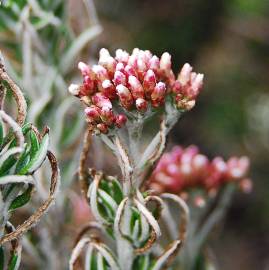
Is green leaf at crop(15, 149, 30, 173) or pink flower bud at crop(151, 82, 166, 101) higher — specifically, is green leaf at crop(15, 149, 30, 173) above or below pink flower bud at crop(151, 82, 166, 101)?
below

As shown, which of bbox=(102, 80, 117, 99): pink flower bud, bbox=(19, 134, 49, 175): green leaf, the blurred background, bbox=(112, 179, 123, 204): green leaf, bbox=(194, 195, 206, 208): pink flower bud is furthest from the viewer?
the blurred background

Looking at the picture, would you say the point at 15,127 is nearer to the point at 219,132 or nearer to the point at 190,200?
the point at 190,200

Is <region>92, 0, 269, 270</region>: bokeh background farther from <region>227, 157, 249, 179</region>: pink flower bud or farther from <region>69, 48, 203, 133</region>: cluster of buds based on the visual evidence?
<region>69, 48, 203, 133</region>: cluster of buds

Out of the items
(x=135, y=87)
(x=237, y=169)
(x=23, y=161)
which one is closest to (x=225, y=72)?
(x=237, y=169)

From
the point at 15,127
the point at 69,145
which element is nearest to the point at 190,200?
the point at 69,145

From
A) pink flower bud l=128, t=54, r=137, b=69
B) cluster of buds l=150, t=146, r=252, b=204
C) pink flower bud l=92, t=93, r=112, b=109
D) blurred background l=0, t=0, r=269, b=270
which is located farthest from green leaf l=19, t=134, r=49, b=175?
blurred background l=0, t=0, r=269, b=270

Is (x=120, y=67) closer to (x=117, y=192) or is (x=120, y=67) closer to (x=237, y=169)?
(x=117, y=192)

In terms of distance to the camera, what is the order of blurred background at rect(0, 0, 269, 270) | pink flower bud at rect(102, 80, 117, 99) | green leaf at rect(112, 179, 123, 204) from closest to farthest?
pink flower bud at rect(102, 80, 117, 99) < green leaf at rect(112, 179, 123, 204) < blurred background at rect(0, 0, 269, 270)

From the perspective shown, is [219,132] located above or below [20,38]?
above
